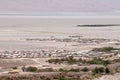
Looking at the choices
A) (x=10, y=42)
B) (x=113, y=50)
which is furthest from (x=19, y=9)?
(x=113, y=50)

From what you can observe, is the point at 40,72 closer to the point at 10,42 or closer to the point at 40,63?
the point at 40,63

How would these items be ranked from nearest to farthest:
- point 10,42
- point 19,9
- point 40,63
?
point 40,63 → point 10,42 → point 19,9

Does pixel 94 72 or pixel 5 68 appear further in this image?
pixel 5 68

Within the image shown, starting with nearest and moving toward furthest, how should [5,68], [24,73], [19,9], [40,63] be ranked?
[24,73] → [5,68] → [40,63] → [19,9]

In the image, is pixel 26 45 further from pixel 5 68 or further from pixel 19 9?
pixel 19 9

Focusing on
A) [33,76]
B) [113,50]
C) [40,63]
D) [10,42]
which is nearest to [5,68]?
[40,63]

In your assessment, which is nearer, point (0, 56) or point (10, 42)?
point (0, 56)

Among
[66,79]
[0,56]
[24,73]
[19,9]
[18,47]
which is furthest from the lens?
[19,9]

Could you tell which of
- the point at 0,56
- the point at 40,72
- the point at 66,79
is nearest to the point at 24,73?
the point at 40,72

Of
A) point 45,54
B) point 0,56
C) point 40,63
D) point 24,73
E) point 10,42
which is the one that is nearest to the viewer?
point 24,73
